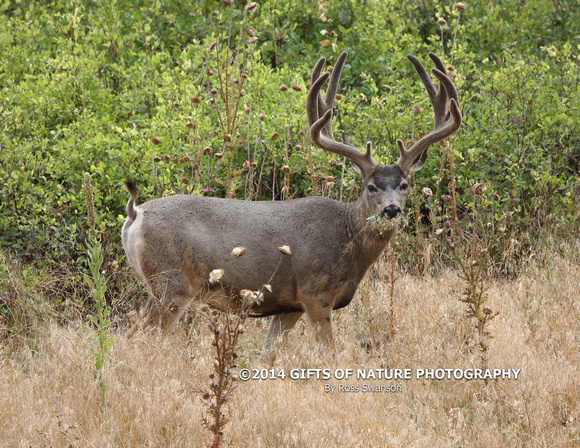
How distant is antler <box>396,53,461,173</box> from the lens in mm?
6188

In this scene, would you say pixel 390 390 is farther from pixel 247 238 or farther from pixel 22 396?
pixel 22 396

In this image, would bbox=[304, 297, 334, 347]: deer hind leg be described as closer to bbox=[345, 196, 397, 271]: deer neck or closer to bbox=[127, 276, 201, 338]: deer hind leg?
bbox=[345, 196, 397, 271]: deer neck

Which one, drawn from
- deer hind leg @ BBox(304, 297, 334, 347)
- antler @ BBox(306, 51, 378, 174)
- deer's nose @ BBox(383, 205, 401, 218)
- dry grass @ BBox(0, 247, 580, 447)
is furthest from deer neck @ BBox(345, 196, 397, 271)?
dry grass @ BBox(0, 247, 580, 447)

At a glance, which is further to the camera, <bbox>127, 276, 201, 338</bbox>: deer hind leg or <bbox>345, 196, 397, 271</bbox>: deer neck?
<bbox>345, 196, 397, 271</bbox>: deer neck

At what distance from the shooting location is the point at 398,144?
6215mm

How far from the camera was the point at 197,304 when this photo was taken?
19.8 feet

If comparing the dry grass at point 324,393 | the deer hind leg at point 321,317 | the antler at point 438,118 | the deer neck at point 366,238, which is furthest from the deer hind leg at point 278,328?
the antler at point 438,118

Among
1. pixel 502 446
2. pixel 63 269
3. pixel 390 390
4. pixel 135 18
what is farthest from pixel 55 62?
pixel 502 446

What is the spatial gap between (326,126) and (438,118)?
98 cm

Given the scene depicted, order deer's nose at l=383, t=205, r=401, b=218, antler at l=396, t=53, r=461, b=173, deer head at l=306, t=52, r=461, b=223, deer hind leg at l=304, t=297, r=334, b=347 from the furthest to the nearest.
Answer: antler at l=396, t=53, r=461, b=173
deer head at l=306, t=52, r=461, b=223
deer hind leg at l=304, t=297, r=334, b=347
deer's nose at l=383, t=205, r=401, b=218

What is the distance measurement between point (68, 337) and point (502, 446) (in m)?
3.17

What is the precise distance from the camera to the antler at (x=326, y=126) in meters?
6.22

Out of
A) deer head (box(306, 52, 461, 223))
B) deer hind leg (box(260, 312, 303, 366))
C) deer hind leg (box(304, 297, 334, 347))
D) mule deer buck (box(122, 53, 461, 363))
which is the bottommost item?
deer hind leg (box(260, 312, 303, 366))

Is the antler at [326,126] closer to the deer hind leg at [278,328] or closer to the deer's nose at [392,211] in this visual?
the deer's nose at [392,211]
